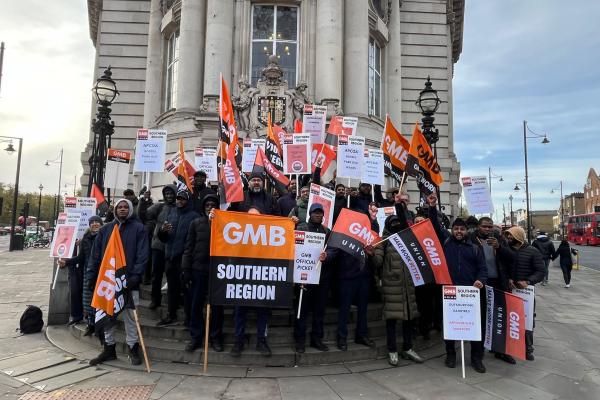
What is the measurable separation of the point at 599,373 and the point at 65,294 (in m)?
9.48

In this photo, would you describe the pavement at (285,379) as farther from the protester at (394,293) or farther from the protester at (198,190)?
the protester at (198,190)

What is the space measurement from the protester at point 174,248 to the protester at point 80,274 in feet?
5.53

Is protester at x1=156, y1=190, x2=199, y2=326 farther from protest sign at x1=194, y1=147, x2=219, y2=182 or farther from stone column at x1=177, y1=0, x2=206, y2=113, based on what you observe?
stone column at x1=177, y1=0, x2=206, y2=113

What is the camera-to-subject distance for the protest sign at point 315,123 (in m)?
9.99

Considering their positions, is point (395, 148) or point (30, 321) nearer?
point (30, 321)

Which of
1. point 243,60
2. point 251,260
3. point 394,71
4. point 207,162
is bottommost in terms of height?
point 251,260

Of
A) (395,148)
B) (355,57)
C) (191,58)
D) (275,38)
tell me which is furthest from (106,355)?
(355,57)

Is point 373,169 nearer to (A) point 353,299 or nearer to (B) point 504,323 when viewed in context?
(A) point 353,299

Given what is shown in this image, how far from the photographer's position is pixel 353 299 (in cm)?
650

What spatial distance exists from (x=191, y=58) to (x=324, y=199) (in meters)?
13.1

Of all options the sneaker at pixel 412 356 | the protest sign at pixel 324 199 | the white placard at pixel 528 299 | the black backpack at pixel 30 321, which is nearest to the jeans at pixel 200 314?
the protest sign at pixel 324 199

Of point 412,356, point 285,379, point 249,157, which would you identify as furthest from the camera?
point 249,157

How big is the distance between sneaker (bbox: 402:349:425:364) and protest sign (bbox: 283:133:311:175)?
3995 mm

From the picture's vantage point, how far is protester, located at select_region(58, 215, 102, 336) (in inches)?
294
